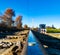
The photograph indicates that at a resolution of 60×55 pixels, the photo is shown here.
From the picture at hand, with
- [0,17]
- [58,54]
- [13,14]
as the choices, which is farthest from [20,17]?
[58,54]

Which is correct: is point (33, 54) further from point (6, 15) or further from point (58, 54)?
point (6, 15)

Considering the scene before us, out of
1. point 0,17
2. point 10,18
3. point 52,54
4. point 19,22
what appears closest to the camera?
point 52,54

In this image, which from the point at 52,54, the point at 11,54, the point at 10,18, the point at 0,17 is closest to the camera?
the point at 11,54

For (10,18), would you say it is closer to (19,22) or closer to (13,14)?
(13,14)

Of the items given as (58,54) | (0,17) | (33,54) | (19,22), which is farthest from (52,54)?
(19,22)

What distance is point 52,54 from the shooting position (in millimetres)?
12062

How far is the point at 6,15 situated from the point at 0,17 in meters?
7.34

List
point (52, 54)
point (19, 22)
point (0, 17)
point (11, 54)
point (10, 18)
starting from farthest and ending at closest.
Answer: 1. point (19, 22)
2. point (10, 18)
3. point (0, 17)
4. point (52, 54)
5. point (11, 54)

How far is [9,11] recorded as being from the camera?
80625mm

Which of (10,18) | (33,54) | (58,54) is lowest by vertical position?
(58,54)

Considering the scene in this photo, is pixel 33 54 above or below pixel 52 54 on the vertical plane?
above

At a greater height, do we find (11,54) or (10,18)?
(10,18)

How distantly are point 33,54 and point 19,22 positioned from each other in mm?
92889

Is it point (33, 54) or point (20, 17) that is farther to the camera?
point (20, 17)
